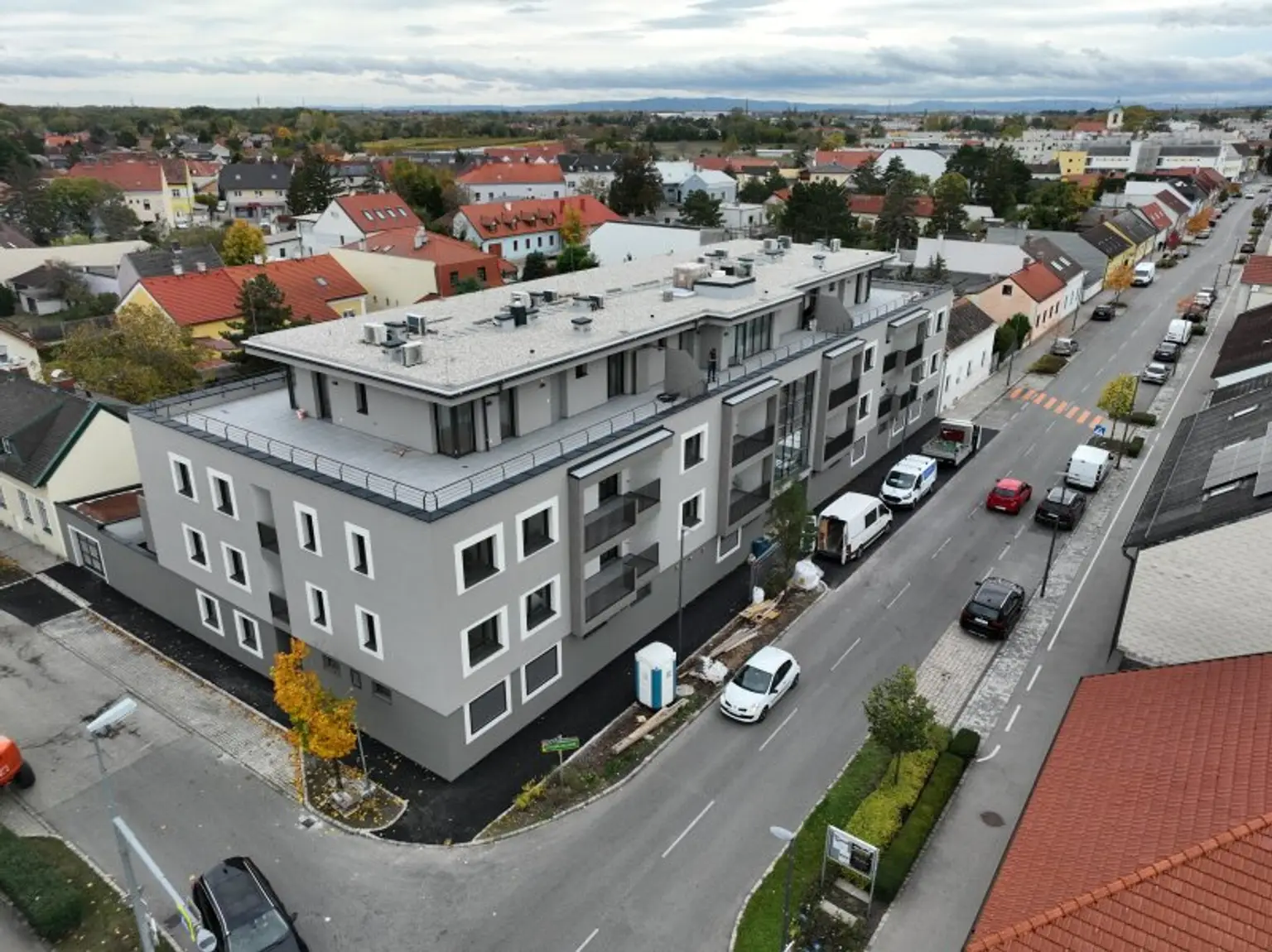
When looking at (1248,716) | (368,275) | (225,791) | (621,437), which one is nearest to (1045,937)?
(1248,716)

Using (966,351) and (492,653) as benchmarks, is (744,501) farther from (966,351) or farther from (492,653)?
(966,351)

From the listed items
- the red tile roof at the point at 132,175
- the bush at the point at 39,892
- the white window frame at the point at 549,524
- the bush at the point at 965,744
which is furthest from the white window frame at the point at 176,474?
the red tile roof at the point at 132,175

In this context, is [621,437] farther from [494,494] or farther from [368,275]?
[368,275]

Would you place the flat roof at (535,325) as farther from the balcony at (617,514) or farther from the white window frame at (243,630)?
the white window frame at (243,630)

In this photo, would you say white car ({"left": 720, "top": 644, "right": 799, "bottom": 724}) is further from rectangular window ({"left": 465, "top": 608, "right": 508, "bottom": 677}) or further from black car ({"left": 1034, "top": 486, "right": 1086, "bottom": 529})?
black car ({"left": 1034, "top": 486, "right": 1086, "bottom": 529})

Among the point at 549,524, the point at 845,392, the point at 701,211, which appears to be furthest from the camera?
the point at 701,211

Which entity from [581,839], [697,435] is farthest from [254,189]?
[581,839]
